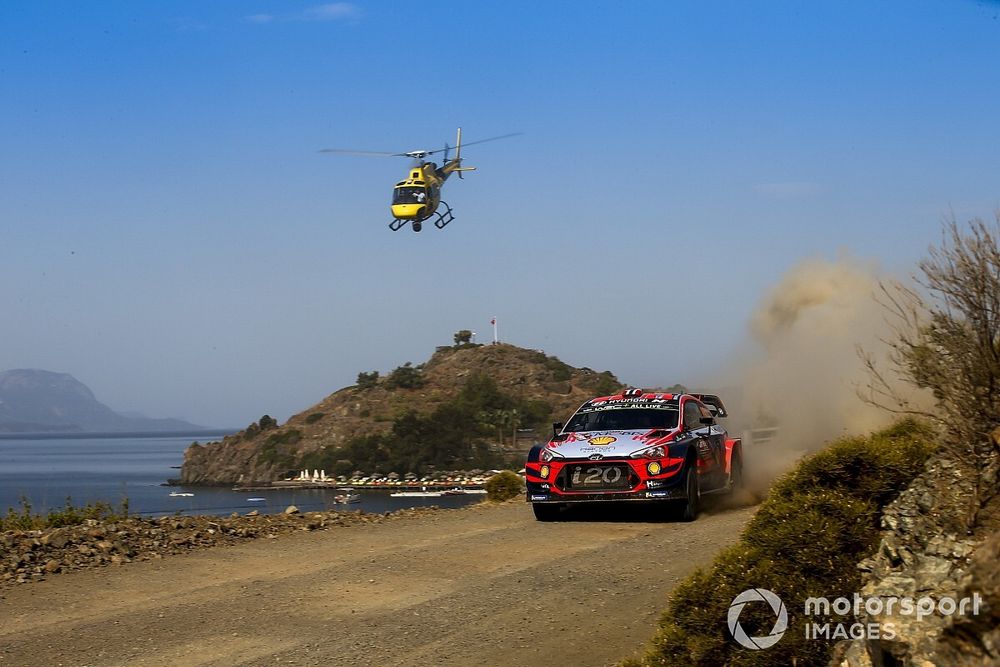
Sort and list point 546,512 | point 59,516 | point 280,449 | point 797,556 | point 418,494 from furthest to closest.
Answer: point 280,449, point 418,494, point 546,512, point 59,516, point 797,556

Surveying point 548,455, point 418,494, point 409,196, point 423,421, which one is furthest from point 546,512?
point 423,421

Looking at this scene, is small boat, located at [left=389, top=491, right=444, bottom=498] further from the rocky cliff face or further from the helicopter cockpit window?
the rocky cliff face

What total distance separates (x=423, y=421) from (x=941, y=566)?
489 ft

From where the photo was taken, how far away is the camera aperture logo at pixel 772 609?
686 centimetres

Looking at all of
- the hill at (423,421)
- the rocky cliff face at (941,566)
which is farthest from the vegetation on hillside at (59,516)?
the hill at (423,421)

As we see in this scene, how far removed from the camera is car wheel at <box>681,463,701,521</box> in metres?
14.7

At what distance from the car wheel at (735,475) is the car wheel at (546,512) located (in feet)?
10.3

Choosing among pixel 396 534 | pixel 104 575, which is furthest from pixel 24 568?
pixel 396 534

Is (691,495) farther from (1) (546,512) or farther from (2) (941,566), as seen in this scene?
(2) (941,566)

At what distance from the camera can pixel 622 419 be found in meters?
16.0

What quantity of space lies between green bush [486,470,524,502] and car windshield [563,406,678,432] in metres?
5.20

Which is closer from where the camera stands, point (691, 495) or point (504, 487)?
point (691, 495)

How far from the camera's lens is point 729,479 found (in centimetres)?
1688

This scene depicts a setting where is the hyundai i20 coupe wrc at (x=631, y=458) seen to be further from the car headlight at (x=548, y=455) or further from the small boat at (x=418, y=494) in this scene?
the small boat at (x=418, y=494)
